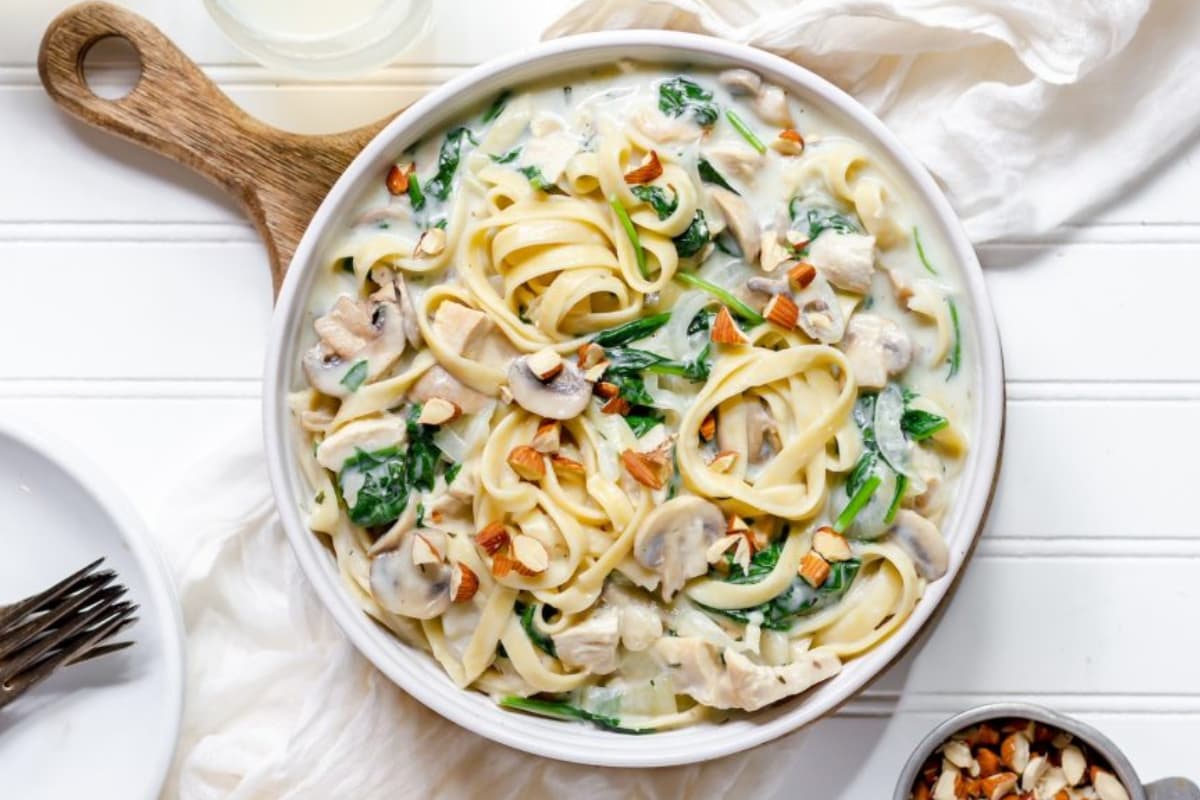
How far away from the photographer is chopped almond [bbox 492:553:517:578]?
10.1ft

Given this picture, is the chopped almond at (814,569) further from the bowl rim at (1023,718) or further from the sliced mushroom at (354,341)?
the sliced mushroom at (354,341)

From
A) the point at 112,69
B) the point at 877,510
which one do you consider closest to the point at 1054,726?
the point at 877,510

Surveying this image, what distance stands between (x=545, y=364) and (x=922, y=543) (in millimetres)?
920

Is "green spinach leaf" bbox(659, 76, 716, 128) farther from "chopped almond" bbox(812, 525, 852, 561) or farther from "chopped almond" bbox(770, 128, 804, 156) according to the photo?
"chopped almond" bbox(812, 525, 852, 561)

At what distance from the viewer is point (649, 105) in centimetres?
320

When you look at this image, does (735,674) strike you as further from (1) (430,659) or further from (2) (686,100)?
(2) (686,100)

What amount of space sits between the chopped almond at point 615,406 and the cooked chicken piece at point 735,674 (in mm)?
522

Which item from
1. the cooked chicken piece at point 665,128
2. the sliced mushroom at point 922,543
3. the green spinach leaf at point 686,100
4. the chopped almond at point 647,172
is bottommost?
the sliced mushroom at point 922,543

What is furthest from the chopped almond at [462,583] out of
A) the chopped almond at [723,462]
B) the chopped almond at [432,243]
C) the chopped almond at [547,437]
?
the chopped almond at [432,243]

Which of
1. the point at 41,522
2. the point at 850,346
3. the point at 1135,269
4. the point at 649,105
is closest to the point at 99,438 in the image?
the point at 41,522

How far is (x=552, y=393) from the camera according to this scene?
308 cm

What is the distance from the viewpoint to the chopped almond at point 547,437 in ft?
10.2

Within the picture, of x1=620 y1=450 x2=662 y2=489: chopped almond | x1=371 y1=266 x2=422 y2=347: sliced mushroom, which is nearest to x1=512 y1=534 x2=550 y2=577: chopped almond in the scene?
x1=620 y1=450 x2=662 y2=489: chopped almond

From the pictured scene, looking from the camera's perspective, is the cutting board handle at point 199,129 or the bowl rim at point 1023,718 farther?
the cutting board handle at point 199,129
